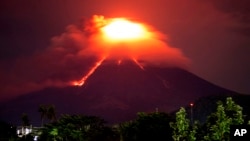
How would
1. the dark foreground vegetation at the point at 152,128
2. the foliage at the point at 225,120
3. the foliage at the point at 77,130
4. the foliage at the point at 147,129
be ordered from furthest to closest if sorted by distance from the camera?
the foliage at the point at 77,130
the foliage at the point at 147,129
the dark foreground vegetation at the point at 152,128
the foliage at the point at 225,120

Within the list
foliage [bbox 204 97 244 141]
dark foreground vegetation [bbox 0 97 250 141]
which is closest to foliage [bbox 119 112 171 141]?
dark foreground vegetation [bbox 0 97 250 141]

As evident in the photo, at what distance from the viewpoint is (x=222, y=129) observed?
55906 millimetres

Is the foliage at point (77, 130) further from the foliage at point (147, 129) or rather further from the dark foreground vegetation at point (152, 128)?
the foliage at point (147, 129)

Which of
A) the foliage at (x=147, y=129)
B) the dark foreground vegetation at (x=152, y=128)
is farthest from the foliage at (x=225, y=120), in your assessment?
the foliage at (x=147, y=129)

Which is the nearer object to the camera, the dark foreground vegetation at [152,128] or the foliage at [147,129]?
the dark foreground vegetation at [152,128]

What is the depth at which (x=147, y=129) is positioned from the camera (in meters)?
92.9

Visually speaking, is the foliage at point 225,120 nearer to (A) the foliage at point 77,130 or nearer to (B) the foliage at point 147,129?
(B) the foliage at point 147,129

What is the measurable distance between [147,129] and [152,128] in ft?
3.31

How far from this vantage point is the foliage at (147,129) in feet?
301

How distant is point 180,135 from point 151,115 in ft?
118

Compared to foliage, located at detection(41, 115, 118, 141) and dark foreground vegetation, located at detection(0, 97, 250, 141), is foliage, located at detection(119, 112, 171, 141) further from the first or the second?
foliage, located at detection(41, 115, 118, 141)

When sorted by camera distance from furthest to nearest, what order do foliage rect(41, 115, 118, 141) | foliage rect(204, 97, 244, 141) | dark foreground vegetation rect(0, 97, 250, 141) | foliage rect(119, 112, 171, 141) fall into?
foliage rect(41, 115, 118, 141) → foliage rect(119, 112, 171, 141) → dark foreground vegetation rect(0, 97, 250, 141) → foliage rect(204, 97, 244, 141)

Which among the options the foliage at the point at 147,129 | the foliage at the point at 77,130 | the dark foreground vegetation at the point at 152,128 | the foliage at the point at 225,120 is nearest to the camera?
the foliage at the point at 225,120

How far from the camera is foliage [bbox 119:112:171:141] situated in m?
91.8
